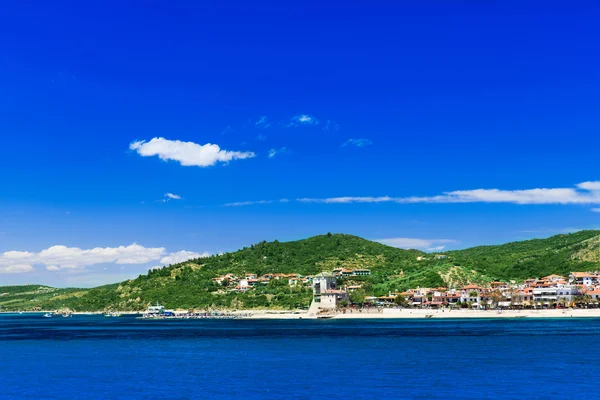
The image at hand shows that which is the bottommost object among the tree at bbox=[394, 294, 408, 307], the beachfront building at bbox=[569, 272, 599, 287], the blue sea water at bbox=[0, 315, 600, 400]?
the blue sea water at bbox=[0, 315, 600, 400]

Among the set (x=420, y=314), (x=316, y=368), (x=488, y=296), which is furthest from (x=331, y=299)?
(x=316, y=368)

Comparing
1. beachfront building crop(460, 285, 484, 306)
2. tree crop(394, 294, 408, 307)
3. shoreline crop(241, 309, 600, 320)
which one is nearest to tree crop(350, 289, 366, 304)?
shoreline crop(241, 309, 600, 320)

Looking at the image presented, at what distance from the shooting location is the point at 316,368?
192 feet

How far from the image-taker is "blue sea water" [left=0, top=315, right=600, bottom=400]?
45.8m

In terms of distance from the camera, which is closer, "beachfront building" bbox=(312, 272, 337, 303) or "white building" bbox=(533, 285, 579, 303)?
"white building" bbox=(533, 285, 579, 303)

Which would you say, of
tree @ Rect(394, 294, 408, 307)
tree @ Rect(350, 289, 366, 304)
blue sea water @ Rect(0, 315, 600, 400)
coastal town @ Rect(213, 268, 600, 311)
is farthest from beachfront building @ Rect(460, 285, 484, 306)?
blue sea water @ Rect(0, 315, 600, 400)

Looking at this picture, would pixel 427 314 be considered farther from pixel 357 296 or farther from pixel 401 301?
pixel 357 296

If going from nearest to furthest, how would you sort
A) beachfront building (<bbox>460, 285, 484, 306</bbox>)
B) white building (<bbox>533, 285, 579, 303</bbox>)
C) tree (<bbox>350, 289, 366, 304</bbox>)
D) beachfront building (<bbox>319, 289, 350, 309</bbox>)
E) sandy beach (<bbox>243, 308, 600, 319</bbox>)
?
sandy beach (<bbox>243, 308, 600, 319</bbox>) < white building (<bbox>533, 285, 579, 303</bbox>) < beachfront building (<bbox>460, 285, 484, 306</bbox>) < beachfront building (<bbox>319, 289, 350, 309</bbox>) < tree (<bbox>350, 289, 366, 304</bbox>)

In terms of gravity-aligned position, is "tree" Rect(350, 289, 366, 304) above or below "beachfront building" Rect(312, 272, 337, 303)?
below

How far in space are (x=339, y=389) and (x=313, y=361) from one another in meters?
17.9

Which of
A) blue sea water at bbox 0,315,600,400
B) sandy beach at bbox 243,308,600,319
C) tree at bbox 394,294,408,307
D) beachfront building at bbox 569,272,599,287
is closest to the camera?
blue sea water at bbox 0,315,600,400

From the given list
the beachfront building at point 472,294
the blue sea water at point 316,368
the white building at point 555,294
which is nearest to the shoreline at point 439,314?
the beachfront building at point 472,294

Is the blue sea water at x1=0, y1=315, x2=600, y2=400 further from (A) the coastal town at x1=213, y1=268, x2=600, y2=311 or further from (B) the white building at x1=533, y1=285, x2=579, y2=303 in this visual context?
(B) the white building at x1=533, y1=285, x2=579, y2=303

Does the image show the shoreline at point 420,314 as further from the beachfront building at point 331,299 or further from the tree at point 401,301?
the tree at point 401,301
